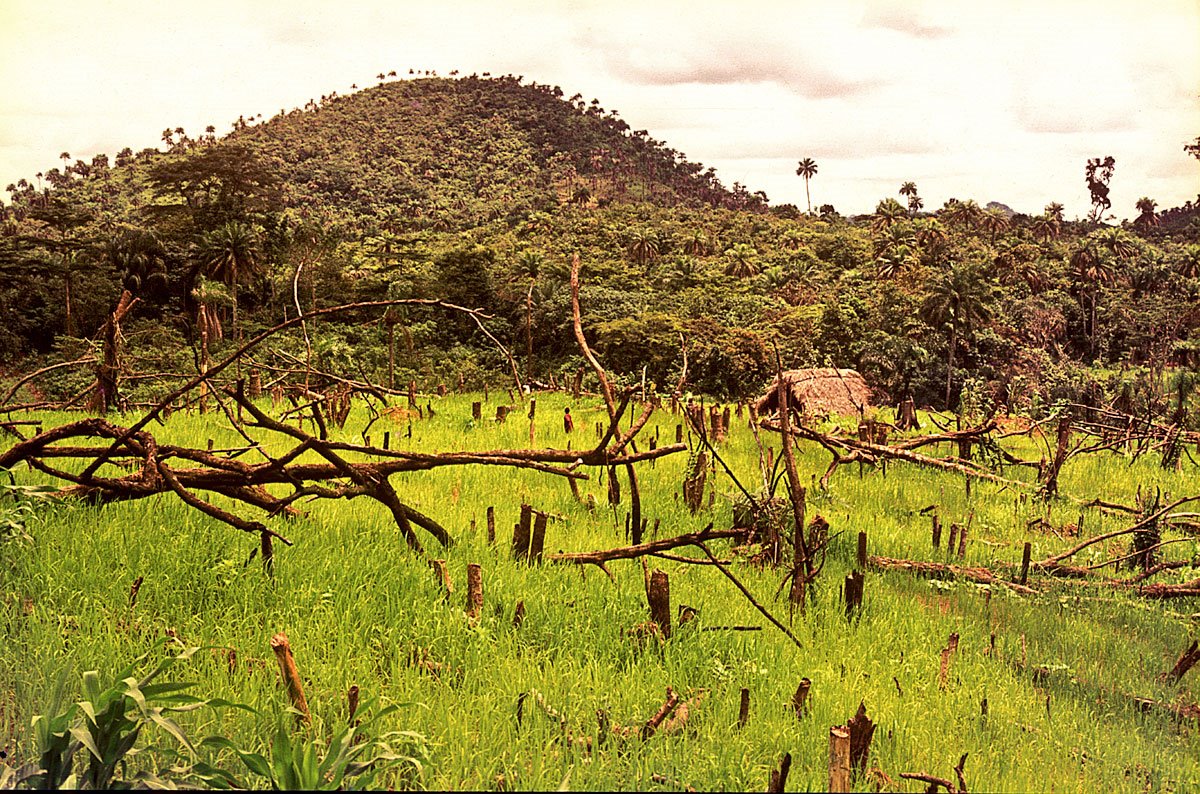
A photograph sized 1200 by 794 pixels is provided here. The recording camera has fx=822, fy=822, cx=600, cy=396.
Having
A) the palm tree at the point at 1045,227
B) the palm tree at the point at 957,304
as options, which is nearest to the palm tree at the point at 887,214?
the palm tree at the point at 1045,227

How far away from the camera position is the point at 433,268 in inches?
1982

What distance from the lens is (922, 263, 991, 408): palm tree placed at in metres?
39.1

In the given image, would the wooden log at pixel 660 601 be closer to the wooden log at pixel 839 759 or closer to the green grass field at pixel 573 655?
the green grass field at pixel 573 655

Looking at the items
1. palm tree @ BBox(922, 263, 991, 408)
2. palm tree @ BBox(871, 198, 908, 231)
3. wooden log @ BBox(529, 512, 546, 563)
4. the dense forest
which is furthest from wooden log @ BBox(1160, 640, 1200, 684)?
palm tree @ BBox(871, 198, 908, 231)

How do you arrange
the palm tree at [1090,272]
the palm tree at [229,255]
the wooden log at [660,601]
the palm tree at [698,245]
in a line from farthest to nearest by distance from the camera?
1. the palm tree at [698,245]
2. the palm tree at [1090,272]
3. the palm tree at [229,255]
4. the wooden log at [660,601]

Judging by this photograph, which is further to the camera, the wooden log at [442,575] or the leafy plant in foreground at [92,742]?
the wooden log at [442,575]

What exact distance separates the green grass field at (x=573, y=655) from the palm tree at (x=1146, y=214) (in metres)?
79.4

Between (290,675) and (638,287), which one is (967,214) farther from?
(290,675)

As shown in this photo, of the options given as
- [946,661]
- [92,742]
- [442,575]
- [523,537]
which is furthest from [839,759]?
[523,537]

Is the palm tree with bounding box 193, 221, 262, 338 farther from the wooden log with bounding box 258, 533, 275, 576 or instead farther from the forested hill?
the wooden log with bounding box 258, 533, 275, 576

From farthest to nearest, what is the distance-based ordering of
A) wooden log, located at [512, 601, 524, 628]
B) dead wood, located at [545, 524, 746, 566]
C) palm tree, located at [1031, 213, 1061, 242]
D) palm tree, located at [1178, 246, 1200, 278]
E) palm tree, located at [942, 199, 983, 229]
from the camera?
palm tree, located at [942, 199, 983, 229]
palm tree, located at [1031, 213, 1061, 242]
palm tree, located at [1178, 246, 1200, 278]
dead wood, located at [545, 524, 746, 566]
wooden log, located at [512, 601, 524, 628]

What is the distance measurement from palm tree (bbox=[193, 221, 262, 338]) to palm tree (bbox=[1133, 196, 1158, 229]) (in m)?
70.3

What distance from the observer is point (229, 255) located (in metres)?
41.3

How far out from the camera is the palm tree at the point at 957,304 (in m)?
39.1
